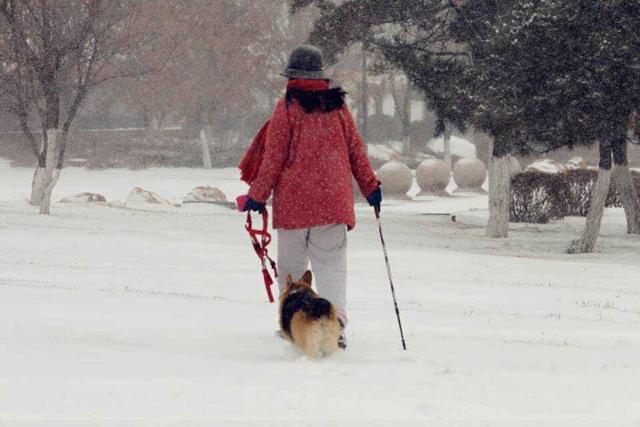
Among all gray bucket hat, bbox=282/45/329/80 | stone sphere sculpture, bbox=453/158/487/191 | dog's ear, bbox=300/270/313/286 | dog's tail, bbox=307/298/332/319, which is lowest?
stone sphere sculpture, bbox=453/158/487/191

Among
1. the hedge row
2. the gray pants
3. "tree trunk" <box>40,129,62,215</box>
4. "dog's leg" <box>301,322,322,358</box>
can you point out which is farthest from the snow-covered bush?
"dog's leg" <box>301,322,322,358</box>

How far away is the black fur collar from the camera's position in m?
6.54

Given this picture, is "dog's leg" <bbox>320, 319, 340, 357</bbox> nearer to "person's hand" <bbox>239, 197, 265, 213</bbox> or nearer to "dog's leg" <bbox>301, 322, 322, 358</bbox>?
"dog's leg" <bbox>301, 322, 322, 358</bbox>

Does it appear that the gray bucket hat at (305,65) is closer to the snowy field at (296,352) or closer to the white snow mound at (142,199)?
the snowy field at (296,352)

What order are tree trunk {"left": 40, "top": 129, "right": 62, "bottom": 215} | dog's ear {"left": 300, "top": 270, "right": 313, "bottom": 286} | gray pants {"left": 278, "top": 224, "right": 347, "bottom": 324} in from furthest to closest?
tree trunk {"left": 40, "top": 129, "right": 62, "bottom": 215} → gray pants {"left": 278, "top": 224, "right": 347, "bottom": 324} → dog's ear {"left": 300, "top": 270, "right": 313, "bottom": 286}

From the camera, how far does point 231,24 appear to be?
4953cm

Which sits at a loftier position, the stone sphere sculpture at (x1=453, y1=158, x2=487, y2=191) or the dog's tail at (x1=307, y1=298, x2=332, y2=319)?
the dog's tail at (x1=307, y1=298, x2=332, y2=319)

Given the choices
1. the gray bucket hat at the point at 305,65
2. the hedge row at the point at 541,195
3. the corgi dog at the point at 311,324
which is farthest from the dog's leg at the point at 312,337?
the hedge row at the point at 541,195

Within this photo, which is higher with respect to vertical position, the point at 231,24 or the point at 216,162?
the point at 231,24

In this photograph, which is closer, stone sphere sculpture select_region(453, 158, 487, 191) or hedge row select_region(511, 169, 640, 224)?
hedge row select_region(511, 169, 640, 224)

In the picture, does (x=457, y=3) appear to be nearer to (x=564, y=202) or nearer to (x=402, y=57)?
(x=402, y=57)

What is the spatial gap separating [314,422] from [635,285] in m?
7.94

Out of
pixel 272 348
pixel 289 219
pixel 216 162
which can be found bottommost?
pixel 216 162

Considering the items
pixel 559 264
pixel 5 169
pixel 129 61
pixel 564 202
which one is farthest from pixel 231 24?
pixel 559 264
